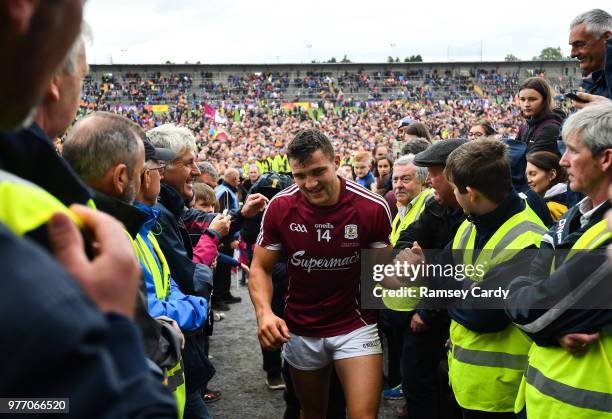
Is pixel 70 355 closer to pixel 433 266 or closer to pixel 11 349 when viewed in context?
pixel 11 349

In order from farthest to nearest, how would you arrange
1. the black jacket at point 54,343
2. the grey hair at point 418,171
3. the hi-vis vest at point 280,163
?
the hi-vis vest at point 280,163, the grey hair at point 418,171, the black jacket at point 54,343

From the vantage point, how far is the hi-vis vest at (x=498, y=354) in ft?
9.86

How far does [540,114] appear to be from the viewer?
5.63 meters

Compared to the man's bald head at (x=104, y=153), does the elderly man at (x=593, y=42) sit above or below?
above

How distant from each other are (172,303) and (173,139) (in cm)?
150

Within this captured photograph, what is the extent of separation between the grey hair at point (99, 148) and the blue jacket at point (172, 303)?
41cm

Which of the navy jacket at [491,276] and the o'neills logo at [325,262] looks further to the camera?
the o'neills logo at [325,262]

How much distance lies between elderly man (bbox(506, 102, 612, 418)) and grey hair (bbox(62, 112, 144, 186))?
5.99 ft

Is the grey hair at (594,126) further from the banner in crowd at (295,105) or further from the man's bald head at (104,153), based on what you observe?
the banner in crowd at (295,105)

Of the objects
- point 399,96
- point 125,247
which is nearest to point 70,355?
point 125,247

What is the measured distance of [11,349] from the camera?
2.16ft

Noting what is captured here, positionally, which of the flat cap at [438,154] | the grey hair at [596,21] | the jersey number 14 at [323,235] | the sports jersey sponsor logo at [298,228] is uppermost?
the grey hair at [596,21]

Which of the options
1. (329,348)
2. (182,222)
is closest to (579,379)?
(329,348)

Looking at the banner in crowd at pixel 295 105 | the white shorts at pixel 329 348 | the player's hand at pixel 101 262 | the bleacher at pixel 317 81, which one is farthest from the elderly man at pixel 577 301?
the bleacher at pixel 317 81
